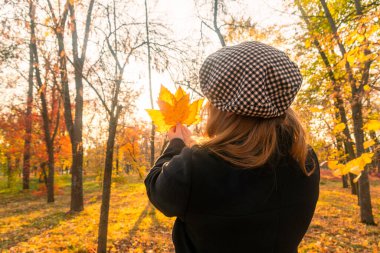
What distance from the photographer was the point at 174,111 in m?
1.41

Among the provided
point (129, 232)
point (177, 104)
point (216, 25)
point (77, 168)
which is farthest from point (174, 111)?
point (77, 168)

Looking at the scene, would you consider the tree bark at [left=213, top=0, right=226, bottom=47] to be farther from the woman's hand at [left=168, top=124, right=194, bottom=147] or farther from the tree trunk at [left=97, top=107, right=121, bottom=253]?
the woman's hand at [left=168, top=124, right=194, bottom=147]

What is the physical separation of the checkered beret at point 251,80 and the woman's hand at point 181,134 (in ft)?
0.86

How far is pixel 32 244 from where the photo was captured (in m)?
6.71

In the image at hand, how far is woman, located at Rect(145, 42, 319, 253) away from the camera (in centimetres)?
102

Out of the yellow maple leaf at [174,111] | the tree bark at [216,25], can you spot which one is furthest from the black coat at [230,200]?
the tree bark at [216,25]

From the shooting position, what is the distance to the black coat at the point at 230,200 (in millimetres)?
1013

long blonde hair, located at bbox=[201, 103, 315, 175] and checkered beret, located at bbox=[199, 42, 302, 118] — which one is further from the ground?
checkered beret, located at bbox=[199, 42, 302, 118]

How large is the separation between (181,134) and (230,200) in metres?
0.44

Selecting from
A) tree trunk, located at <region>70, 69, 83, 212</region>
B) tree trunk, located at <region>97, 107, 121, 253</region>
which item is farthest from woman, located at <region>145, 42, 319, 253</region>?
tree trunk, located at <region>70, 69, 83, 212</region>

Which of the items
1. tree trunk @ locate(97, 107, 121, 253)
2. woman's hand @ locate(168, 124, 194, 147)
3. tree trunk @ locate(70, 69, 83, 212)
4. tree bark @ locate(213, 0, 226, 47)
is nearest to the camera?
woman's hand @ locate(168, 124, 194, 147)

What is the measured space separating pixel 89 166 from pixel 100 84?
72.2ft

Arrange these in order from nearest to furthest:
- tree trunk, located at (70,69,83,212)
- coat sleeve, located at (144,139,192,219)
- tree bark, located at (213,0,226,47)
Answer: coat sleeve, located at (144,139,192,219)
tree bark, located at (213,0,226,47)
tree trunk, located at (70,69,83,212)

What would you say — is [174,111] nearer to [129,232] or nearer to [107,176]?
[107,176]
